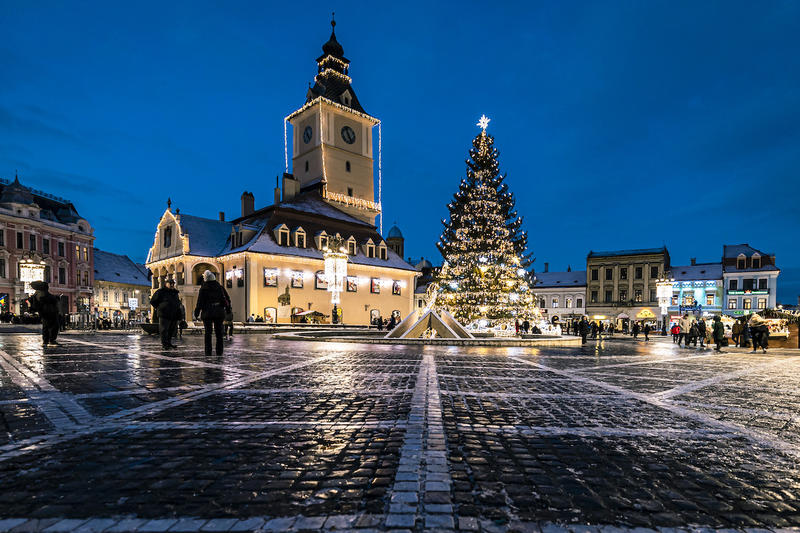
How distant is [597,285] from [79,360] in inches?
2296

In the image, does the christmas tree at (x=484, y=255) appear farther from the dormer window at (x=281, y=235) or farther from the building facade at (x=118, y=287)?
the building facade at (x=118, y=287)

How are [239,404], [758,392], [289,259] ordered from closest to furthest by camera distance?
[239,404] < [758,392] < [289,259]

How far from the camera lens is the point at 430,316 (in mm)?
19078

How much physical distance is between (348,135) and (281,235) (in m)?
18.2

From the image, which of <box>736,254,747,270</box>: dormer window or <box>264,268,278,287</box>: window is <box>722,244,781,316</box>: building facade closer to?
<box>736,254,747,270</box>: dormer window

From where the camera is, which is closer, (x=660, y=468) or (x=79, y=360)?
(x=660, y=468)

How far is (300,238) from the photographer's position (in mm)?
39188

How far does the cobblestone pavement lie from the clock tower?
142ft

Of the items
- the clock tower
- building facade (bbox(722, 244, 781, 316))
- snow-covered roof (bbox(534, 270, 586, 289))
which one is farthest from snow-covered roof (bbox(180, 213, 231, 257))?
building facade (bbox(722, 244, 781, 316))

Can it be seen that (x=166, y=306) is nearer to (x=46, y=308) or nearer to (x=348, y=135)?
(x=46, y=308)

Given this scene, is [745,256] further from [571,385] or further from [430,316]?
[571,385]

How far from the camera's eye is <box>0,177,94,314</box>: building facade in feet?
131

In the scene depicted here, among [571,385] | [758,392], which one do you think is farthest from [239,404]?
[758,392]

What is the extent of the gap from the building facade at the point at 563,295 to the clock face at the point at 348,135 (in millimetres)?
30006
